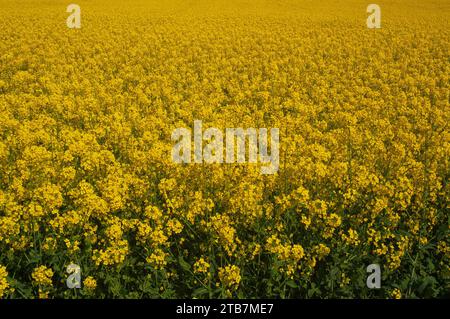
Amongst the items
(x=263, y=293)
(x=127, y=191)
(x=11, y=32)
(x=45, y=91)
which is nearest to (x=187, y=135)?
(x=127, y=191)

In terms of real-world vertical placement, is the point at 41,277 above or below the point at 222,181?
below

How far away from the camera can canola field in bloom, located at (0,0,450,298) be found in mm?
4293

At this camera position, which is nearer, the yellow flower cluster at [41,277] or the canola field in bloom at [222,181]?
the yellow flower cluster at [41,277]

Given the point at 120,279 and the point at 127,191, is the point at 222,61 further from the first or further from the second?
the point at 120,279

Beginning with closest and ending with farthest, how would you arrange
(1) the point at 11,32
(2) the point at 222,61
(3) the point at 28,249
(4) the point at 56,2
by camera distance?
(3) the point at 28,249 → (2) the point at 222,61 → (1) the point at 11,32 → (4) the point at 56,2

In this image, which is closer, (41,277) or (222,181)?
(41,277)

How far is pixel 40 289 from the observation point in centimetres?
394

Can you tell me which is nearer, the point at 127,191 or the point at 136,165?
the point at 127,191

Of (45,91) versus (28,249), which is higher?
(45,91)

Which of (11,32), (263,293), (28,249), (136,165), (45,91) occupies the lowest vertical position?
(263,293)

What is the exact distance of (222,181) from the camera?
5570 mm

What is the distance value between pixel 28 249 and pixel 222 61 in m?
11.7

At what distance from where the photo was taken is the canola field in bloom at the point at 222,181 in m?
4.29

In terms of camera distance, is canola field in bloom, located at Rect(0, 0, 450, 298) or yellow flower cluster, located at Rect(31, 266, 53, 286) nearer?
yellow flower cluster, located at Rect(31, 266, 53, 286)
